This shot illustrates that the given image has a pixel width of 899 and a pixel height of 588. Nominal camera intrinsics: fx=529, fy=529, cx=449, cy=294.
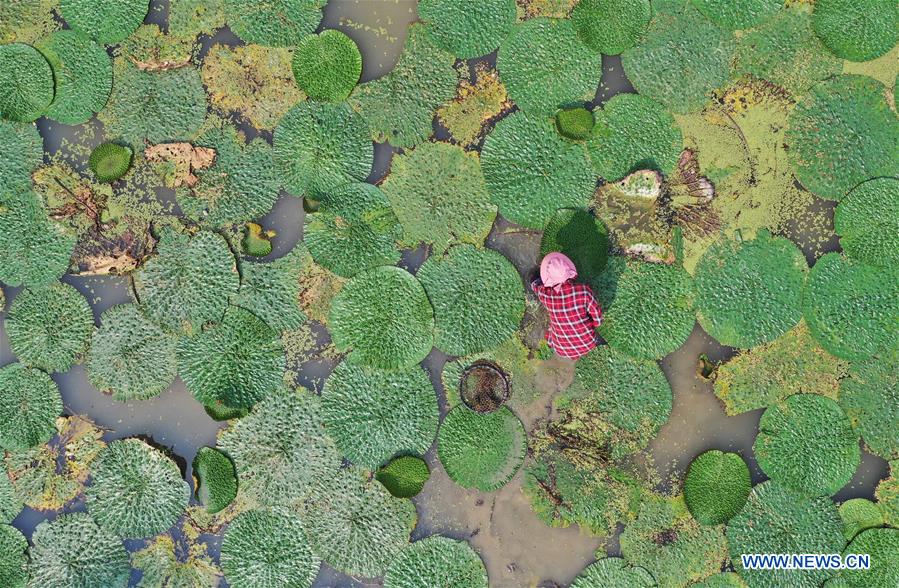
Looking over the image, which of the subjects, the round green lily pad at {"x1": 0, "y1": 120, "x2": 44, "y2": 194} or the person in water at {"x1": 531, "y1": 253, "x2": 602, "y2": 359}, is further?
the round green lily pad at {"x1": 0, "y1": 120, "x2": 44, "y2": 194}

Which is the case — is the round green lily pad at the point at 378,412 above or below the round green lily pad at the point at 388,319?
below

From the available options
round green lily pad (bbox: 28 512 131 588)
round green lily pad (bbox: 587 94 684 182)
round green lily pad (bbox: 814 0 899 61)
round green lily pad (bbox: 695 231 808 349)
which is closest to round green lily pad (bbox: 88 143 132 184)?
round green lily pad (bbox: 28 512 131 588)

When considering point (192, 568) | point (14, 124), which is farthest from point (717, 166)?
point (14, 124)

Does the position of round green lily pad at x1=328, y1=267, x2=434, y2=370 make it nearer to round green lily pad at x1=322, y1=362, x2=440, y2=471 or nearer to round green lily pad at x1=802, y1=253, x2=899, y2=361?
round green lily pad at x1=322, y1=362, x2=440, y2=471

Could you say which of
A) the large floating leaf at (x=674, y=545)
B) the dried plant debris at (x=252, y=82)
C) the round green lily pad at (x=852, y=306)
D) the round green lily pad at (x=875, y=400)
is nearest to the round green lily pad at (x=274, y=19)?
the dried plant debris at (x=252, y=82)

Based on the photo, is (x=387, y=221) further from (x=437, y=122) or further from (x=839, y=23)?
(x=839, y=23)

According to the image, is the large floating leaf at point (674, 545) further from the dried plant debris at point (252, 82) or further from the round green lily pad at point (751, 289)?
the dried plant debris at point (252, 82)
